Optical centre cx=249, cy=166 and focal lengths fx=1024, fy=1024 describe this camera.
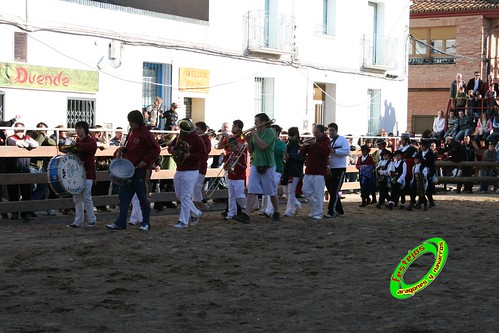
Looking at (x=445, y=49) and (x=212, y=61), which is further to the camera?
(x=445, y=49)

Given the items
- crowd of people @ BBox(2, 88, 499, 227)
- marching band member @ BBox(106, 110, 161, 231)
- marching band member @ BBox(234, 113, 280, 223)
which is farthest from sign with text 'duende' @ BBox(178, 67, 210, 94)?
marching band member @ BBox(106, 110, 161, 231)

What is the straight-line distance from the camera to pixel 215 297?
388 inches

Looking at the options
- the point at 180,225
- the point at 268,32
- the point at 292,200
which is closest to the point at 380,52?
the point at 268,32

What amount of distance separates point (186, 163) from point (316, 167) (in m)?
3.20

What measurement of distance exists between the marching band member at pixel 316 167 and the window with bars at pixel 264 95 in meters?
11.4

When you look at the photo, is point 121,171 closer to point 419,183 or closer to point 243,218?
point 243,218

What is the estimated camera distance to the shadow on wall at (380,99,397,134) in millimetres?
36469

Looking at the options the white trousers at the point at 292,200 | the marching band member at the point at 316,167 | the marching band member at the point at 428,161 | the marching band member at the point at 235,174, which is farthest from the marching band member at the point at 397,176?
the marching band member at the point at 235,174

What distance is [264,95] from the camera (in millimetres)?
30359

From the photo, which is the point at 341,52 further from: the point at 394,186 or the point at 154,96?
the point at 394,186

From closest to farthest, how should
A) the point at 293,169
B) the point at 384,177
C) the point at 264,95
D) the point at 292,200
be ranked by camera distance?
the point at 292,200
the point at 293,169
the point at 384,177
the point at 264,95

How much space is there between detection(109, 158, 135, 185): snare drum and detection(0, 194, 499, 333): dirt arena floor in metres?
0.78

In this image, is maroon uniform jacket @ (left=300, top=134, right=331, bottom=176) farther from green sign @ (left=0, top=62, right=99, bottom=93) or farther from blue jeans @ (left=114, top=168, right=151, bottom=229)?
green sign @ (left=0, top=62, right=99, bottom=93)

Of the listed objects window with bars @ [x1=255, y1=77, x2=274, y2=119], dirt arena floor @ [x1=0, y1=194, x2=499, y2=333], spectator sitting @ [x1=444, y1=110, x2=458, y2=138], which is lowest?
dirt arena floor @ [x1=0, y1=194, x2=499, y2=333]
